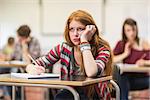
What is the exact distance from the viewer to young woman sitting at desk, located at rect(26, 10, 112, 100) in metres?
2.11

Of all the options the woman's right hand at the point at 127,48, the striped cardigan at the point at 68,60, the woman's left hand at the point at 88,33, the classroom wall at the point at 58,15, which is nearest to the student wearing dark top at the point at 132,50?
the woman's right hand at the point at 127,48

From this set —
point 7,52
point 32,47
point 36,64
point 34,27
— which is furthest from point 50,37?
point 36,64

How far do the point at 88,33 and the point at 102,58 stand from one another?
18 centimetres

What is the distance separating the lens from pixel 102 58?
217cm

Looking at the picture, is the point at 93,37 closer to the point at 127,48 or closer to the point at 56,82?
the point at 56,82

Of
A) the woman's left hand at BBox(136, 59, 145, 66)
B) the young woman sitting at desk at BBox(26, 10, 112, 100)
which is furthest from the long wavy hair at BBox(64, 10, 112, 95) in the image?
the woman's left hand at BBox(136, 59, 145, 66)

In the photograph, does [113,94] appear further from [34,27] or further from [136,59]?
[34,27]

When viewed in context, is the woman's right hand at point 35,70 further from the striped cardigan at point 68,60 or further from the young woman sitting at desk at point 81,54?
the striped cardigan at point 68,60

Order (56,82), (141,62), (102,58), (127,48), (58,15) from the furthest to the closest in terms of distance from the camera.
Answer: (58,15), (127,48), (141,62), (102,58), (56,82)

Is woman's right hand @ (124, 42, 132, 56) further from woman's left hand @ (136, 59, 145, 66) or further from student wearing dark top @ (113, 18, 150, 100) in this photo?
woman's left hand @ (136, 59, 145, 66)

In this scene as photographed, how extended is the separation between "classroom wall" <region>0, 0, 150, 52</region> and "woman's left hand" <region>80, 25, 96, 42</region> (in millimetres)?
2900

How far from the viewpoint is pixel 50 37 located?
5.47 meters

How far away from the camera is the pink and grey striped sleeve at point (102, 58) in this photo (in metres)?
2.11

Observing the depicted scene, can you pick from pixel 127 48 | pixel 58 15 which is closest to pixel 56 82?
pixel 127 48
